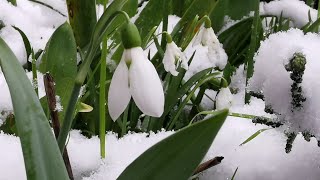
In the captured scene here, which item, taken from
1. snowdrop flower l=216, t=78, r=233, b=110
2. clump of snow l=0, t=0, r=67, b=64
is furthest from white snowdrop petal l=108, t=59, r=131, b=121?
clump of snow l=0, t=0, r=67, b=64

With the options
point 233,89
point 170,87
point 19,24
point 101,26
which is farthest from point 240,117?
point 19,24

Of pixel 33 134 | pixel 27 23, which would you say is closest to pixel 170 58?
pixel 33 134

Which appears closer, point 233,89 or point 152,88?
point 152,88

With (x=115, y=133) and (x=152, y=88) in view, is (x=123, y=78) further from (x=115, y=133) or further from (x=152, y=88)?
(x=115, y=133)

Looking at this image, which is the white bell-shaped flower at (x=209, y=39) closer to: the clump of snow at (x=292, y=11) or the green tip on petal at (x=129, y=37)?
the green tip on petal at (x=129, y=37)

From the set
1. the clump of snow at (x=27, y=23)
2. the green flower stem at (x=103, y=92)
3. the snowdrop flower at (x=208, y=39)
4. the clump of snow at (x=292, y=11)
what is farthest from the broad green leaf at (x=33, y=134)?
the clump of snow at (x=292, y=11)

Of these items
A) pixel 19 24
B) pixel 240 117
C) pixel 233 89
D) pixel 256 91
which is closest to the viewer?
pixel 256 91
